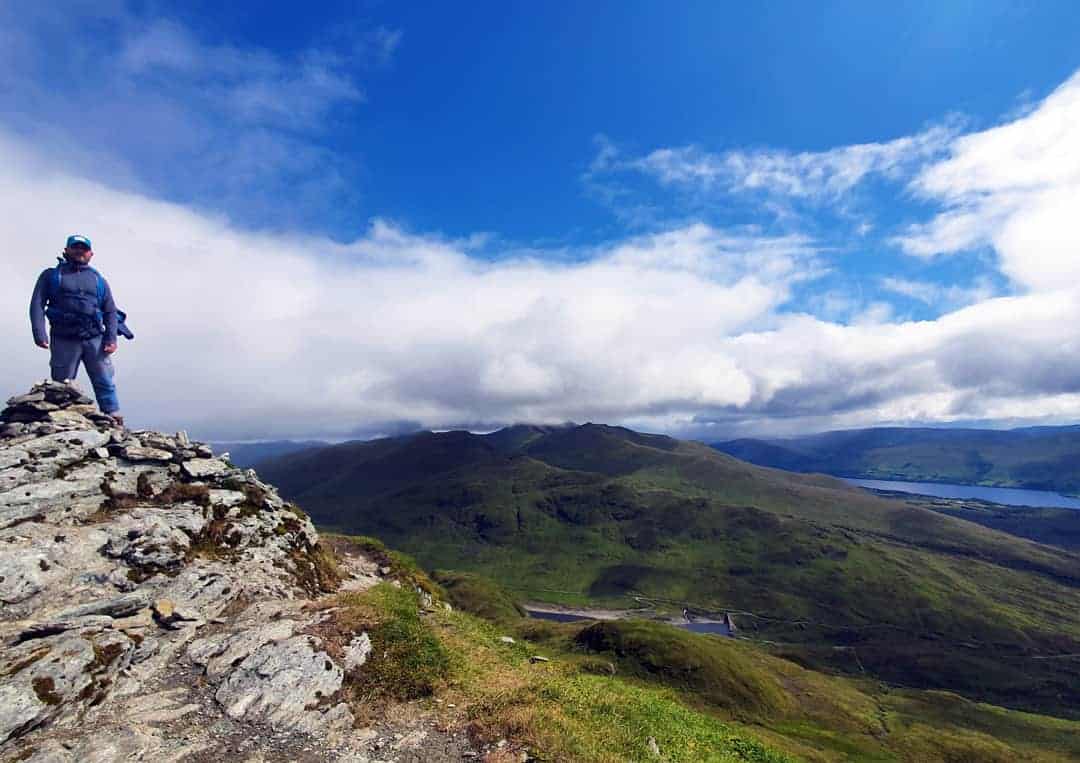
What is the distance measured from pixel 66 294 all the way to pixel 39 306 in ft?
6.16

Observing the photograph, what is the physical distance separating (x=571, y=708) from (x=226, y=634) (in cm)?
1593

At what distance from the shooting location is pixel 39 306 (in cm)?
3678

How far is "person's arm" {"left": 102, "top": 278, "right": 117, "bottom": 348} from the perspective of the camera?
3953 cm

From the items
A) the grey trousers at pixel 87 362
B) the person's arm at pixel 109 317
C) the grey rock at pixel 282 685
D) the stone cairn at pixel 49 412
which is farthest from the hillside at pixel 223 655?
the person's arm at pixel 109 317

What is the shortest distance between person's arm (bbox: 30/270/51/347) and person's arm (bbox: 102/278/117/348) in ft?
10.6

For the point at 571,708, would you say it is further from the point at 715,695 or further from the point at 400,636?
the point at 715,695

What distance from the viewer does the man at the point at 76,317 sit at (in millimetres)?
36969

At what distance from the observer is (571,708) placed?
20.6 m

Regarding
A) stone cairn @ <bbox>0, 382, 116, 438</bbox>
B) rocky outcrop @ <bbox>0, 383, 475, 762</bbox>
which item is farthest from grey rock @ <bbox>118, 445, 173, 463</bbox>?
stone cairn @ <bbox>0, 382, 116, 438</bbox>

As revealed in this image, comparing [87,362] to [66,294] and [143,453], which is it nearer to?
[66,294]

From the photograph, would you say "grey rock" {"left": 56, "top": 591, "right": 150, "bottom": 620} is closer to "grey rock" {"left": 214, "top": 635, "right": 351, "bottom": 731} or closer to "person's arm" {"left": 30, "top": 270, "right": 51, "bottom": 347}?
"grey rock" {"left": 214, "top": 635, "right": 351, "bottom": 731}

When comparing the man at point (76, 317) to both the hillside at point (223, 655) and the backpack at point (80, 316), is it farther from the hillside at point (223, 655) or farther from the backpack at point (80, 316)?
the hillside at point (223, 655)

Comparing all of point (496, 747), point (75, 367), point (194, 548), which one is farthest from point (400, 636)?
point (75, 367)

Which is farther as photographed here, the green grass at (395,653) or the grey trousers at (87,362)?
the grey trousers at (87,362)
